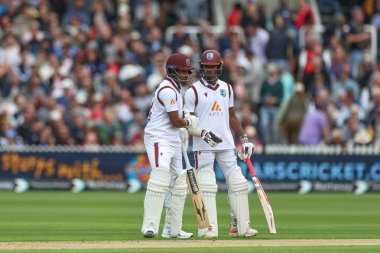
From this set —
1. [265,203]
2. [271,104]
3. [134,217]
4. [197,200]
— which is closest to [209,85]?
[197,200]

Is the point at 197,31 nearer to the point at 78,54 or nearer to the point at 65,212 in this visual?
the point at 78,54

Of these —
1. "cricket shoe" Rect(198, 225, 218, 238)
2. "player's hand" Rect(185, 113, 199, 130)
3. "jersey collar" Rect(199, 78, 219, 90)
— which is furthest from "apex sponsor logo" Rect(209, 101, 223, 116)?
"cricket shoe" Rect(198, 225, 218, 238)

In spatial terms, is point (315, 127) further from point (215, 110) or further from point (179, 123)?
point (179, 123)

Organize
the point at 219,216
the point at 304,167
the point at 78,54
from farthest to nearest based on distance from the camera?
1. the point at 78,54
2. the point at 304,167
3. the point at 219,216

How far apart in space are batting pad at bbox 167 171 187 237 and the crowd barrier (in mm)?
10487

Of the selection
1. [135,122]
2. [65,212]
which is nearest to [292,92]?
[135,122]

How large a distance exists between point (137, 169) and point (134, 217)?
22.7ft

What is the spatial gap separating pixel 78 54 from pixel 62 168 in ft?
10.1

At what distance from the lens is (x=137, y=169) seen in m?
24.1

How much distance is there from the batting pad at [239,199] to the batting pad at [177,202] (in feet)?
2.05

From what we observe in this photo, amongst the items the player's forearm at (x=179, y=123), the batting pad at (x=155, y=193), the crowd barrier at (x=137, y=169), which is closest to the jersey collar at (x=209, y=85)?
the player's forearm at (x=179, y=123)

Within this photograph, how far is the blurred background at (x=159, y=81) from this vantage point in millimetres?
24062

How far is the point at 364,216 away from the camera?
1761cm

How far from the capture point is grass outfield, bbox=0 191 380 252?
13617 millimetres
